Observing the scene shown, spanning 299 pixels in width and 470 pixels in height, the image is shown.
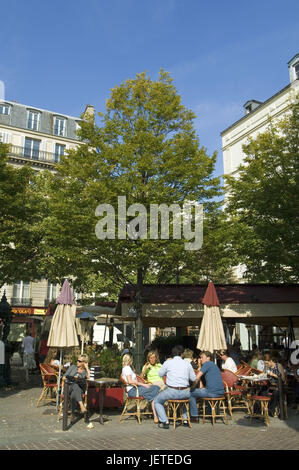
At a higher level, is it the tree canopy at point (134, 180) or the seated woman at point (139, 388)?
the tree canopy at point (134, 180)

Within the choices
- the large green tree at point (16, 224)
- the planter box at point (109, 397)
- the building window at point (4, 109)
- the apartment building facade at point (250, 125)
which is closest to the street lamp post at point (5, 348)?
the large green tree at point (16, 224)

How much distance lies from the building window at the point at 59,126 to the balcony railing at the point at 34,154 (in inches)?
132

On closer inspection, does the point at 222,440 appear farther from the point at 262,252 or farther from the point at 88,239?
the point at 262,252

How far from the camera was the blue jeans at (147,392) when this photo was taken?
8.48 metres

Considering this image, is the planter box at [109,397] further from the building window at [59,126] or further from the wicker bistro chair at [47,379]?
the building window at [59,126]

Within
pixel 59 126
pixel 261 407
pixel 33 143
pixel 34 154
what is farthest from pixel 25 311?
pixel 261 407

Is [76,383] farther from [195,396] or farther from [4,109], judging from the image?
[4,109]

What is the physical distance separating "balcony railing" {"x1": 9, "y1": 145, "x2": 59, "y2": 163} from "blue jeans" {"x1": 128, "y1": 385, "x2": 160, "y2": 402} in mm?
33527

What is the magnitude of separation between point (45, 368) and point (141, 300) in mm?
4553

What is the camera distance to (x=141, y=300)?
47.4 ft

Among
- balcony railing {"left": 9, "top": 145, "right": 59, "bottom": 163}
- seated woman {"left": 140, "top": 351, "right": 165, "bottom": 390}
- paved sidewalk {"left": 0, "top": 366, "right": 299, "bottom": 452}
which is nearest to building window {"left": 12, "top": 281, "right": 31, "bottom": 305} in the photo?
balcony railing {"left": 9, "top": 145, "right": 59, "bottom": 163}

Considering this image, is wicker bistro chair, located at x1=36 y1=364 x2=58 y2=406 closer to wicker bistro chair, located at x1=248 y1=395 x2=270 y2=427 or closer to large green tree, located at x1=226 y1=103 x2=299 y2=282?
wicker bistro chair, located at x1=248 y1=395 x2=270 y2=427
